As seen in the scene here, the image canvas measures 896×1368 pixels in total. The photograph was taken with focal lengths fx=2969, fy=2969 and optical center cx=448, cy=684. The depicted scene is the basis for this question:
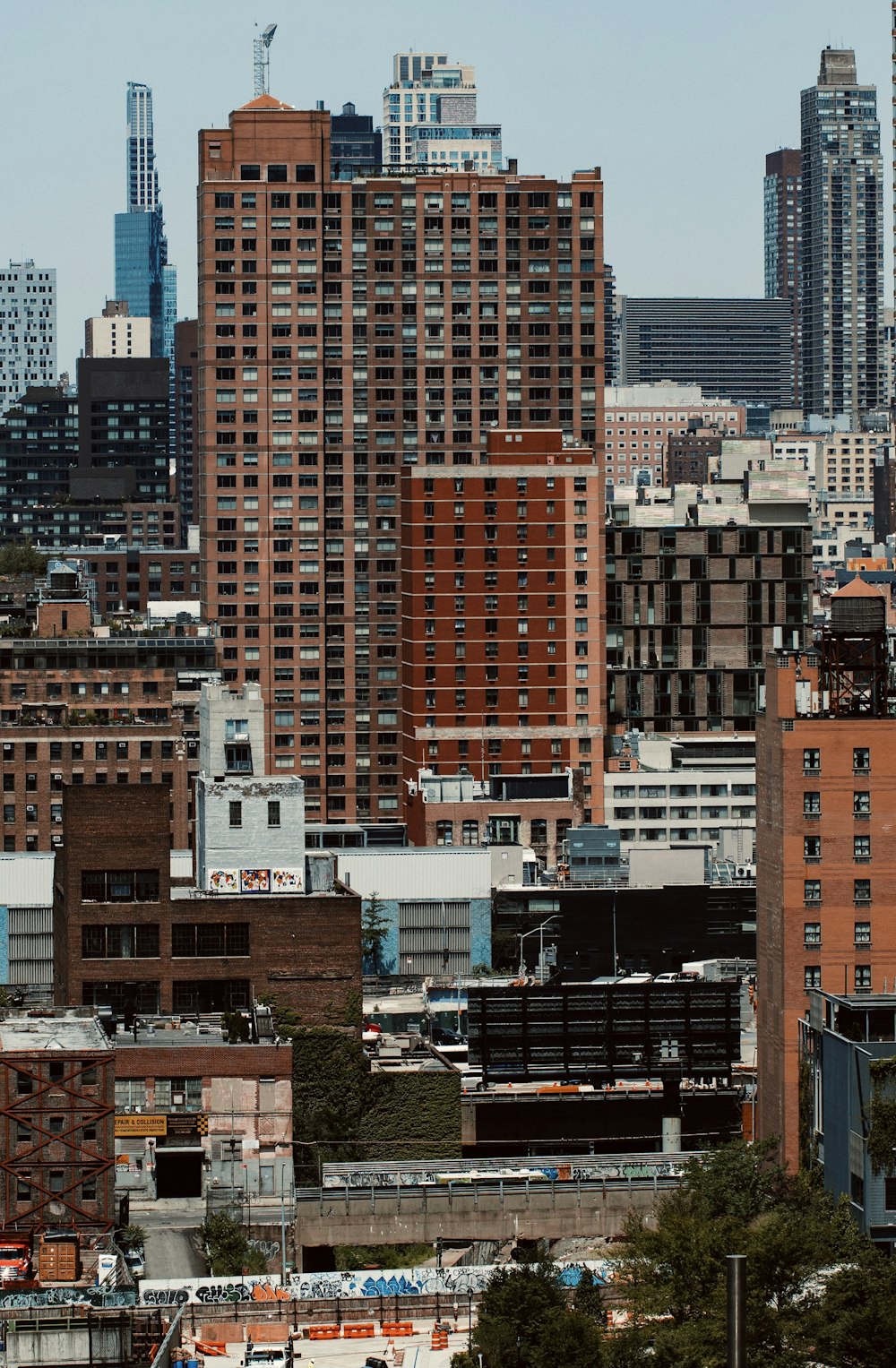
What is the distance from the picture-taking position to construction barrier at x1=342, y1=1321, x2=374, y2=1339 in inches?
4919

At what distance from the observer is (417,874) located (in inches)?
7800

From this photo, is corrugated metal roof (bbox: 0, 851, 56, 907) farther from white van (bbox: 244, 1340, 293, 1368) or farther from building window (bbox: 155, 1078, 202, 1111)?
white van (bbox: 244, 1340, 293, 1368)

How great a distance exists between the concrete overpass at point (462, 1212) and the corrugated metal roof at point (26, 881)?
174ft

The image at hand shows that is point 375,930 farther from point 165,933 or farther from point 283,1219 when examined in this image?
point 283,1219

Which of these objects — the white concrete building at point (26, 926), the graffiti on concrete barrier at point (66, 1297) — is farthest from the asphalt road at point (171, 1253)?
the white concrete building at point (26, 926)

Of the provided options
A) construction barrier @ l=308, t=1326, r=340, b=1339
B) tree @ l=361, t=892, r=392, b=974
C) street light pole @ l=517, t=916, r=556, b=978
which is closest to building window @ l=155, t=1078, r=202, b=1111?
construction barrier @ l=308, t=1326, r=340, b=1339

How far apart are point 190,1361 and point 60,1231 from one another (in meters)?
10.1

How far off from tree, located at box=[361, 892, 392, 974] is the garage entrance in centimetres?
5057

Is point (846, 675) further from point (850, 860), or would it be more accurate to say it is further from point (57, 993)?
point (57, 993)

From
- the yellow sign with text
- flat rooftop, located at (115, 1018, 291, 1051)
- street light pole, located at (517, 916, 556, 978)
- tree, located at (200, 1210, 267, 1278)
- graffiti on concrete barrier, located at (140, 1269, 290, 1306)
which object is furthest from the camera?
street light pole, located at (517, 916, 556, 978)

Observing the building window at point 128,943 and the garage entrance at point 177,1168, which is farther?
the building window at point 128,943

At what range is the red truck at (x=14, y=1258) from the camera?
117 metres

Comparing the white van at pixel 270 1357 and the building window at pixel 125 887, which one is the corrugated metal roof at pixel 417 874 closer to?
the building window at pixel 125 887

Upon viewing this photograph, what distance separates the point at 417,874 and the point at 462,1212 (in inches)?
2281
